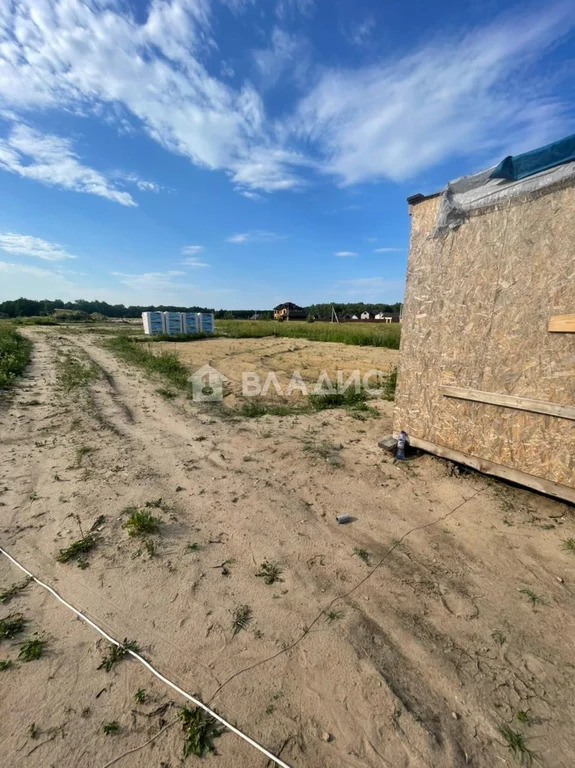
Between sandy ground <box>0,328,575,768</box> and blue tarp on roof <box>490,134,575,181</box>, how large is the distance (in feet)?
9.87

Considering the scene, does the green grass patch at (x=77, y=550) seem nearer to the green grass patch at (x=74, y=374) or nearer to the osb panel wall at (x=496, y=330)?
the osb panel wall at (x=496, y=330)

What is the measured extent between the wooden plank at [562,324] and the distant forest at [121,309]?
66.1 metres

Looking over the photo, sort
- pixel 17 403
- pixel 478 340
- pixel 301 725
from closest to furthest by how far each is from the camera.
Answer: pixel 301 725 < pixel 478 340 < pixel 17 403

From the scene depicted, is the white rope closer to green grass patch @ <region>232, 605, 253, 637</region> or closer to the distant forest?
green grass patch @ <region>232, 605, 253, 637</region>

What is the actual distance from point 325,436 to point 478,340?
245cm

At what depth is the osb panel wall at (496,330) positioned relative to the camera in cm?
294

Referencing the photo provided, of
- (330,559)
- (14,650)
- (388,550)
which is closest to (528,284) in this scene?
(388,550)

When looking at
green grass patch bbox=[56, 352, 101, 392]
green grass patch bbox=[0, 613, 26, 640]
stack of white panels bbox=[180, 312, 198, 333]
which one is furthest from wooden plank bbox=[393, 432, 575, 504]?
stack of white panels bbox=[180, 312, 198, 333]

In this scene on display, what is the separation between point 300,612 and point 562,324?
304 cm

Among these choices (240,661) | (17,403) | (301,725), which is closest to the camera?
(301,725)

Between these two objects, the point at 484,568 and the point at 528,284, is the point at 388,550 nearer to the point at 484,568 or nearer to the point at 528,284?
the point at 484,568

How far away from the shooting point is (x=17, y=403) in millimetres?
6375

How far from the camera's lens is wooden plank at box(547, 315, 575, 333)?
2.84m

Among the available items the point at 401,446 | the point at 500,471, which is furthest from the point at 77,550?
the point at 500,471
